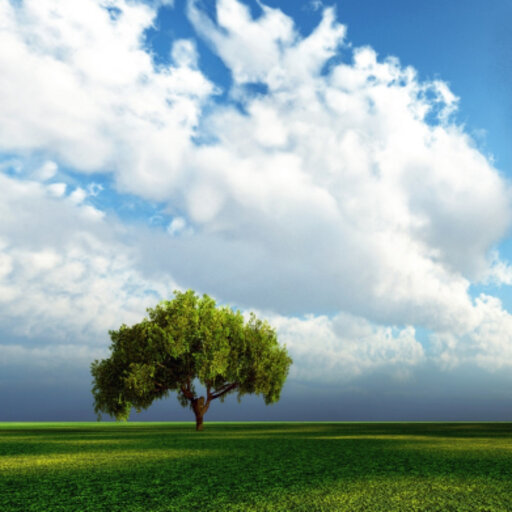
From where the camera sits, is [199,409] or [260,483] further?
[199,409]

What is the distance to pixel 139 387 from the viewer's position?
41.2 meters

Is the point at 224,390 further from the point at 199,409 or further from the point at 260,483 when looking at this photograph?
the point at 260,483

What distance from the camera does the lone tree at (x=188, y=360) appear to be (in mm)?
41469

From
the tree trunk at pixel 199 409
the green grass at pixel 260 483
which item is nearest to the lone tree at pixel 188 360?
the tree trunk at pixel 199 409

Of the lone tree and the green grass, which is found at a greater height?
the lone tree

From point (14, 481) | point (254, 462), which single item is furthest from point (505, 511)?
point (14, 481)

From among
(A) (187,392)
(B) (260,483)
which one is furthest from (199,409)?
(B) (260,483)

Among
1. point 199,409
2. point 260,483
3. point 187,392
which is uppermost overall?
point 187,392

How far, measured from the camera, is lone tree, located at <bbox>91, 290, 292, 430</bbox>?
136ft

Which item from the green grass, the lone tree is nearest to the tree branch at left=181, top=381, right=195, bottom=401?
the lone tree

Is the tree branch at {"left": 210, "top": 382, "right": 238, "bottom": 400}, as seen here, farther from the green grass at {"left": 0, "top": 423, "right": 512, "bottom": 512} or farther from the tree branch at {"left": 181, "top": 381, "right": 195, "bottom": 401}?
the green grass at {"left": 0, "top": 423, "right": 512, "bottom": 512}

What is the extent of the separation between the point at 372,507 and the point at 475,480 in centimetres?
427

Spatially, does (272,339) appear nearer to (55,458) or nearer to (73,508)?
(55,458)

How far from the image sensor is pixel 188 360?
A: 42656 millimetres
